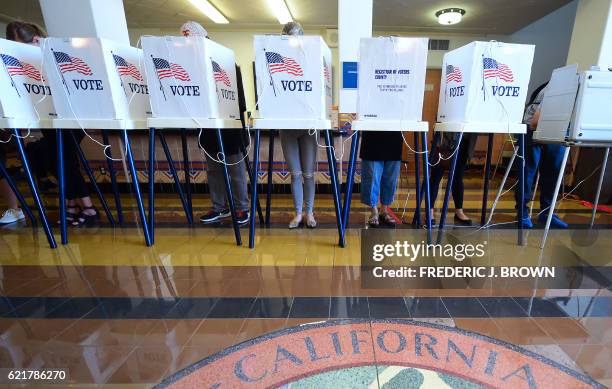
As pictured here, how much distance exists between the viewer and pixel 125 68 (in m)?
1.93

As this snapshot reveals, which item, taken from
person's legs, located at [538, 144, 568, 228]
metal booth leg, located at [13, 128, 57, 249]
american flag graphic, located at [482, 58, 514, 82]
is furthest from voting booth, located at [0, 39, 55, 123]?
person's legs, located at [538, 144, 568, 228]

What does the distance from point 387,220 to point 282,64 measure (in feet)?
5.04

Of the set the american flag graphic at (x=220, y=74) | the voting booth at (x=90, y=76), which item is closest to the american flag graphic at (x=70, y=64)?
the voting booth at (x=90, y=76)

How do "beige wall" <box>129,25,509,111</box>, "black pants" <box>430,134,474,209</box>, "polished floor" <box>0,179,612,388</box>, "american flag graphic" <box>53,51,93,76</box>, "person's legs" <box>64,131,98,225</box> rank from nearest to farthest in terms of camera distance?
"polished floor" <box>0,179,612,388</box> → "american flag graphic" <box>53,51,93,76</box> → "black pants" <box>430,134,474,209</box> → "person's legs" <box>64,131,98,225</box> → "beige wall" <box>129,25,509,111</box>

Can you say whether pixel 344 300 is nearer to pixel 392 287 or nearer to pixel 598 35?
pixel 392 287

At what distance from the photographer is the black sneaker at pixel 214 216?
2687 mm

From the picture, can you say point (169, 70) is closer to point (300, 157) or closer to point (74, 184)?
point (300, 157)

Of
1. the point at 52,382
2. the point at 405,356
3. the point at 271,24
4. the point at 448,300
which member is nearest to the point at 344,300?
the point at 405,356

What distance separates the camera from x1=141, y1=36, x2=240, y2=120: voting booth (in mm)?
1733

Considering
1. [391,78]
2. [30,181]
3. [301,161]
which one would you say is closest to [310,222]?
[301,161]

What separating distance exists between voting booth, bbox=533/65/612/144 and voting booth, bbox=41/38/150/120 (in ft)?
9.16

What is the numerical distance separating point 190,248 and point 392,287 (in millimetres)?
1412

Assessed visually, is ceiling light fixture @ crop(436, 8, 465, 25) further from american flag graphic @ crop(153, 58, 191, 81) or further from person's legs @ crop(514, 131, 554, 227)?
american flag graphic @ crop(153, 58, 191, 81)

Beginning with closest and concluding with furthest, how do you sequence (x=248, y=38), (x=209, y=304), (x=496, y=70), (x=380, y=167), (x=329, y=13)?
(x=209, y=304) < (x=496, y=70) < (x=380, y=167) < (x=329, y=13) < (x=248, y=38)
